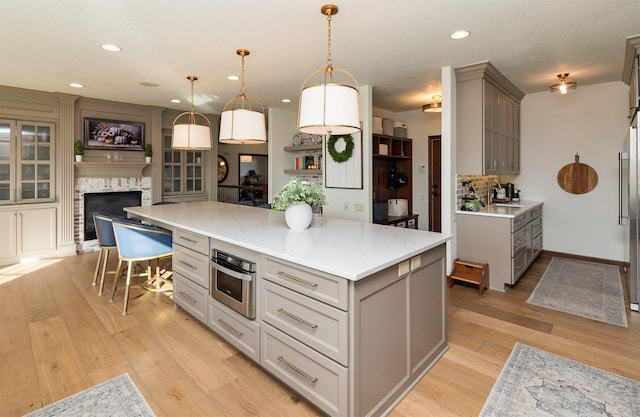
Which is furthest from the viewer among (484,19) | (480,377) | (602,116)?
(602,116)

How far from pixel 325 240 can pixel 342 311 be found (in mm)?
685

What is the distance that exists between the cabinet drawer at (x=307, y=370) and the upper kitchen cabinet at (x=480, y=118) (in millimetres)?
3186

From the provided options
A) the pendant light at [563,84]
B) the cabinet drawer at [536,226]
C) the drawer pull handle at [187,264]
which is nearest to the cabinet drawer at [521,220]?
the cabinet drawer at [536,226]

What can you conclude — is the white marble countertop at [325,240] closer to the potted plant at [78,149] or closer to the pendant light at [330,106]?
the pendant light at [330,106]

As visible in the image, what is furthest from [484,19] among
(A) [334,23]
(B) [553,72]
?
(B) [553,72]

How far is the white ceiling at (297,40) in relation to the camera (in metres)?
2.61

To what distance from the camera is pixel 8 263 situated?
5035mm

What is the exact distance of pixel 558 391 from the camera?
2.07 metres

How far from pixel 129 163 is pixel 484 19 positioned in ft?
19.1

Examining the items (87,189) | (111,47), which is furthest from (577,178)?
(87,189)

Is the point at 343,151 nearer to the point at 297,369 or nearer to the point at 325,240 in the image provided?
the point at 325,240

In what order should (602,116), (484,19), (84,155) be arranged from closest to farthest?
(484,19) < (602,116) < (84,155)

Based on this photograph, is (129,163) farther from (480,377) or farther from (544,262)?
(544,262)

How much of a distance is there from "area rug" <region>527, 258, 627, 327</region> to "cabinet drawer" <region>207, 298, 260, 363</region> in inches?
115
